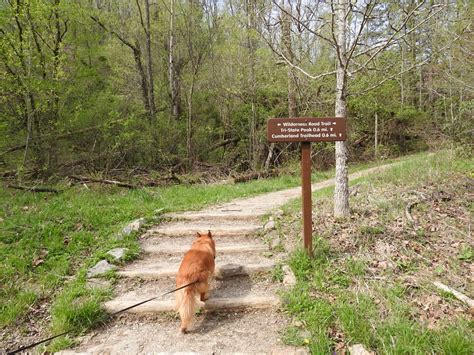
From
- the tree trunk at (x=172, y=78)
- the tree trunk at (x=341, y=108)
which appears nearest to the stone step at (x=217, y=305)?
the tree trunk at (x=341, y=108)

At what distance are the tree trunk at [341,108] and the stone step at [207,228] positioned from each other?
1.48 m

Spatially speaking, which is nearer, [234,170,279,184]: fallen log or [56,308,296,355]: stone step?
[56,308,296,355]: stone step

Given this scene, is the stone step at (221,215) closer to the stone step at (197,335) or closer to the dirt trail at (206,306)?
the dirt trail at (206,306)

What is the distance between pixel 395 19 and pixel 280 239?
4132 millimetres

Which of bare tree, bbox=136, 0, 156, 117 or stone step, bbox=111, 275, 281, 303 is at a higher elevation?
bare tree, bbox=136, 0, 156, 117

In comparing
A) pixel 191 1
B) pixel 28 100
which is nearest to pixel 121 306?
pixel 28 100

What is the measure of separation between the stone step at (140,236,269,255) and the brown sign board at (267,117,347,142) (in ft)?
6.14

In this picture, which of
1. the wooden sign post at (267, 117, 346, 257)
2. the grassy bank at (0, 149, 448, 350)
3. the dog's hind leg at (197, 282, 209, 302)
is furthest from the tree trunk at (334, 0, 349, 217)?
the grassy bank at (0, 149, 448, 350)

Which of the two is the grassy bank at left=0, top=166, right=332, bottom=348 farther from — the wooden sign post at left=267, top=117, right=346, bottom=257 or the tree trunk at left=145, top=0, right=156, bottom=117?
the tree trunk at left=145, top=0, right=156, bottom=117

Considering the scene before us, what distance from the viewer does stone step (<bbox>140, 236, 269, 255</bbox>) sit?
4672mm

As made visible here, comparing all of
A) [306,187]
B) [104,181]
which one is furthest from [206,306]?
[104,181]

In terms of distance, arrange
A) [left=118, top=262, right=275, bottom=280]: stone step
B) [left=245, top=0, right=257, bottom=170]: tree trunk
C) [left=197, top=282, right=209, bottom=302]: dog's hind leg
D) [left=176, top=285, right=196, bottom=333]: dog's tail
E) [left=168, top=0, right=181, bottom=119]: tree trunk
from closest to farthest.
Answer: [left=176, top=285, right=196, bottom=333]: dog's tail → [left=197, top=282, right=209, bottom=302]: dog's hind leg → [left=118, top=262, right=275, bottom=280]: stone step → [left=245, top=0, right=257, bottom=170]: tree trunk → [left=168, top=0, right=181, bottom=119]: tree trunk

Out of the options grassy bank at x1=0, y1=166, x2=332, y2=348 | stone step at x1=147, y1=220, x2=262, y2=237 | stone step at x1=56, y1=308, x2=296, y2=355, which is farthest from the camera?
stone step at x1=147, y1=220, x2=262, y2=237

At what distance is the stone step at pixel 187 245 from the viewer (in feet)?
15.3
